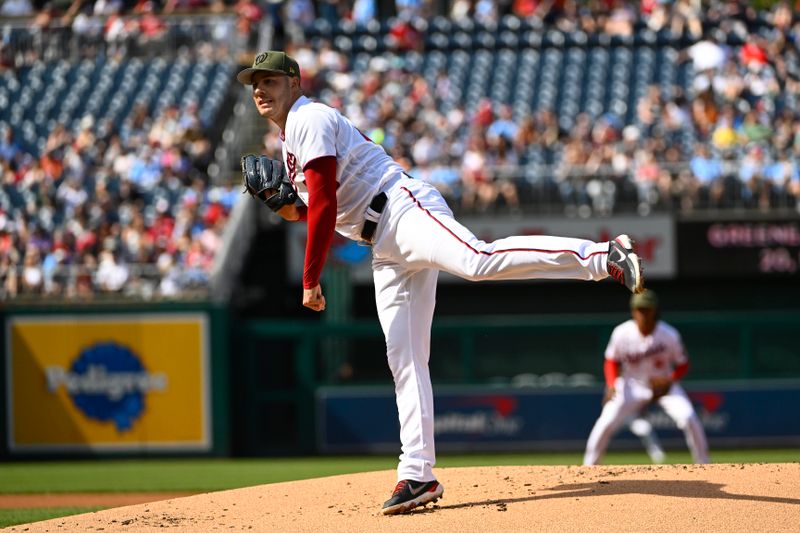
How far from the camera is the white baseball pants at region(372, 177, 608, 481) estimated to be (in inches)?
223

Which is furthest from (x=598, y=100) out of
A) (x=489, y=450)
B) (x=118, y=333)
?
(x=118, y=333)

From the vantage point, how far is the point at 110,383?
1555 cm

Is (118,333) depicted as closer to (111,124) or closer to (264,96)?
(111,124)

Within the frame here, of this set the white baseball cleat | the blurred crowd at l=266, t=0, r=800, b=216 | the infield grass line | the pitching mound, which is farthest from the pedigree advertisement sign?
the white baseball cleat

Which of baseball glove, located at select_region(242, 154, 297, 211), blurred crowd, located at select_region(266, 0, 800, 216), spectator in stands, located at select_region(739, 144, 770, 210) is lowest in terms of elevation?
baseball glove, located at select_region(242, 154, 297, 211)

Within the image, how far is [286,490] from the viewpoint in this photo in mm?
6949

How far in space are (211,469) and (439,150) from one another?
259 inches

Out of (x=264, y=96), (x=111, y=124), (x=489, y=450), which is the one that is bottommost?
(x=489, y=450)

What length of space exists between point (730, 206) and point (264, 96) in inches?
457

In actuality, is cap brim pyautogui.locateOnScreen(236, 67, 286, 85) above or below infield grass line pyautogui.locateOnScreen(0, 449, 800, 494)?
above

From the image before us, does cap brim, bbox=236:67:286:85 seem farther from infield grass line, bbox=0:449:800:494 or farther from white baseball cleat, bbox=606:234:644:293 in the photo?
infield grass line, bbox=0:449:800:494

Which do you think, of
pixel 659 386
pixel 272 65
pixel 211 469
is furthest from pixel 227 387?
pixel 272 65

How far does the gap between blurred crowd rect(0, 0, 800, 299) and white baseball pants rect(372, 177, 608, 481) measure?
9.93 metres

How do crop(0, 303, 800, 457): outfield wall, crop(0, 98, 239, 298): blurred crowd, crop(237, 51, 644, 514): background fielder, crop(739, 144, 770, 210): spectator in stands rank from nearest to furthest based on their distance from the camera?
crop(237, 51, 644, 514): background fielder → crop(0, 303, 800, 457): outfield wall → crop(0, 98, 239, 298): blurred crowd → crop(739, 144, 770, 210): spectator in stands
